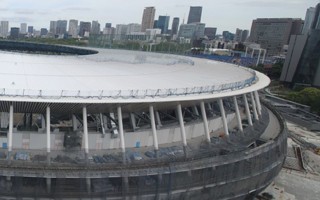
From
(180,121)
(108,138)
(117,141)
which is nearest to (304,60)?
(180,121)

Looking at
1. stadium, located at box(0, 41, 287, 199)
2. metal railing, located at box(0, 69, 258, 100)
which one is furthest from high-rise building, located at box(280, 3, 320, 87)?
metal railing, located at box(0, 69, 258, 100)

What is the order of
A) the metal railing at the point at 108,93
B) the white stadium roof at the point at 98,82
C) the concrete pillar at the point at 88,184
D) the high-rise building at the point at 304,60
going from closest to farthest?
the metal railing at the point at 108,93, the concrete pillar at the point at 88,184, the white stadium roof at the point at 98,82, the high-rise building at the point at 304,60

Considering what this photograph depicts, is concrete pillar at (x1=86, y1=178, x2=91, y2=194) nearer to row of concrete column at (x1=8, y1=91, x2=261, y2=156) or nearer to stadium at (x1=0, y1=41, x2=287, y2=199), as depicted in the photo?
stadium at (x1=0, y1=41, x2=287, y2=199)

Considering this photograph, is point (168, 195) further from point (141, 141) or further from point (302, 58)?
point (302, 58)

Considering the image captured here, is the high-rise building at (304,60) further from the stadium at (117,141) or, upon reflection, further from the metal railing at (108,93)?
the metal railing at (108,93)

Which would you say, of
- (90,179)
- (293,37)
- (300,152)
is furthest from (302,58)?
(90,179)

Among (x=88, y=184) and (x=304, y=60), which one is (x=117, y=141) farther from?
(x=304, y=60)

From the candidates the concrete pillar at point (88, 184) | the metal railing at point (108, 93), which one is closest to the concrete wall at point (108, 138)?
the metal railing at point (108, 93)
